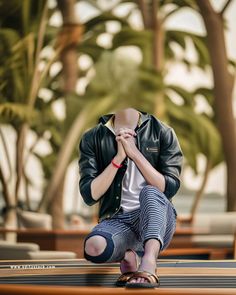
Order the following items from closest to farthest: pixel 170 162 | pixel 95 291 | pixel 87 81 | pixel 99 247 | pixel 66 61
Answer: pixel 95 291
pixel 99 247
pixel 170 162
pixel 66 61
pixel 87 81

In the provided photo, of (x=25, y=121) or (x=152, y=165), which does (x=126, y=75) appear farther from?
(x=152, y=165)

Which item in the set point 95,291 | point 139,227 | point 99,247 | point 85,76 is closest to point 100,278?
point 99,247

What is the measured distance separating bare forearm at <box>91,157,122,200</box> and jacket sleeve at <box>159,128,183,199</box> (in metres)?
0.18

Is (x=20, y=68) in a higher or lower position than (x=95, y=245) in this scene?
lower

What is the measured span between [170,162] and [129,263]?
0.40 metres

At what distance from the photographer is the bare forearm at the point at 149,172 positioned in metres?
3.05

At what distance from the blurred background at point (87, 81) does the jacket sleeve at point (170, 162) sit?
7618 millimetres

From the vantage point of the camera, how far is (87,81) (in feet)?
41.1

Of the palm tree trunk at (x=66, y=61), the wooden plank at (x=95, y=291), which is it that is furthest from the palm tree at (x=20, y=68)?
the wooden plank at (x=95, y=291)

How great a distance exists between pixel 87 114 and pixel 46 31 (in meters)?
1.33

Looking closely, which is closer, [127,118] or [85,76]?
[127,118]

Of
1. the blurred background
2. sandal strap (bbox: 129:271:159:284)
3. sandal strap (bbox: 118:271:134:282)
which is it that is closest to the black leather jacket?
sandal strap (bbox: 118:271:134:282)

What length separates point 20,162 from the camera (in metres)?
12.1

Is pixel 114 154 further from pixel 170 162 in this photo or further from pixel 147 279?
pixel 147 279
